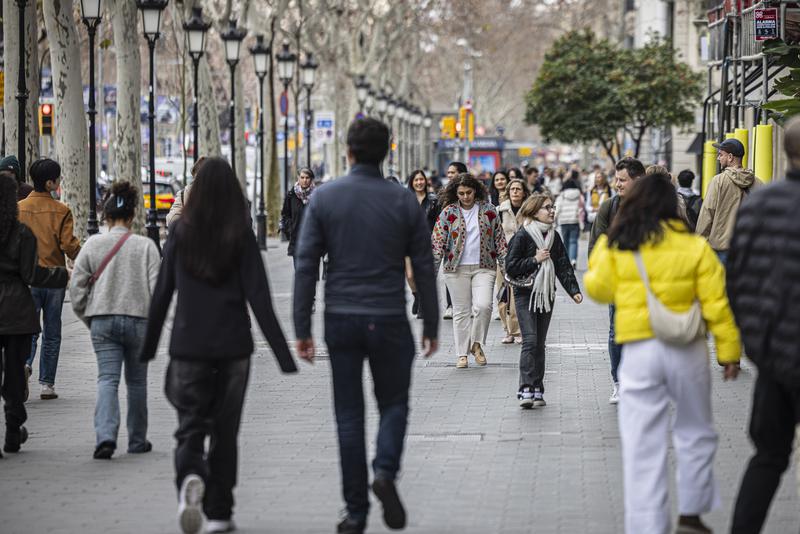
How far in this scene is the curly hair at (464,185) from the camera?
46.3 feet

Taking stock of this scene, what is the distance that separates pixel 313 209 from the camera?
719 cm

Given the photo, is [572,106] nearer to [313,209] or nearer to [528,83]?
[313,209]

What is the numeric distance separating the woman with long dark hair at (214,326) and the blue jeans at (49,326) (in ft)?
14.7

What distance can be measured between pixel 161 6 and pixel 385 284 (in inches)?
724

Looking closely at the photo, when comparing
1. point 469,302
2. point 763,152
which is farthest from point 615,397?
point 763,152

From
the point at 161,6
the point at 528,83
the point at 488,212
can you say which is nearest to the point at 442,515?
the point at 488,212

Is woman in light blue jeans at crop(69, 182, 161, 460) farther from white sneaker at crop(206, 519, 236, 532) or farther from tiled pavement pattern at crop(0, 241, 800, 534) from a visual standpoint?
white sneaker at crop(206, 519, 236, 532)

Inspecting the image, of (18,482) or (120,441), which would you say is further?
(120,441)

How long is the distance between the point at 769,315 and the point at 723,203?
7454 mm

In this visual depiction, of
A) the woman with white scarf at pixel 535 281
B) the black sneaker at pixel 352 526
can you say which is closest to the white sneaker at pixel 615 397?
the woman with white scarf at pixel 535 281

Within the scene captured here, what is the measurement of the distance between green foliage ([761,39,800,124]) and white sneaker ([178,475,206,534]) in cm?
685

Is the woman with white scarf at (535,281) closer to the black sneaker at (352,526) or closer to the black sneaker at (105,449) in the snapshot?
the black sneaker at (105,449)

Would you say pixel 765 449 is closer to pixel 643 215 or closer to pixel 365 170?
pixel 643 215

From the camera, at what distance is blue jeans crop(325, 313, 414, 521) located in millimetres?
7086
